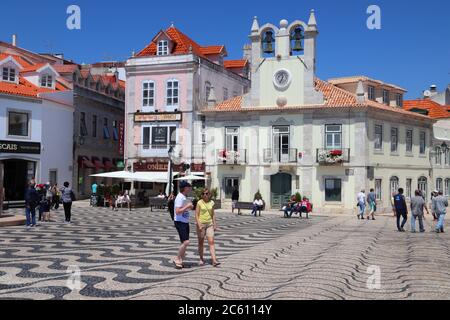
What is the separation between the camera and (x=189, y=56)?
36.5 metres

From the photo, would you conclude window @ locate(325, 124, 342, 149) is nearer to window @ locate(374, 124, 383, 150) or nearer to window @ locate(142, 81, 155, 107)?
window @ locate(374, 124, 383, 150)

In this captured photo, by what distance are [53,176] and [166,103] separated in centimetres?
893

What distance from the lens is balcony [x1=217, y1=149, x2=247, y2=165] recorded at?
34.1 m

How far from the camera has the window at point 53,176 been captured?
3544 centimetres

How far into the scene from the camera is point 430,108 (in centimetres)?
4409

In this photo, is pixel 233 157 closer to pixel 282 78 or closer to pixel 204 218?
pixel 282 78

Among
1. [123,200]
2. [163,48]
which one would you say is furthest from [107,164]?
[123,200]

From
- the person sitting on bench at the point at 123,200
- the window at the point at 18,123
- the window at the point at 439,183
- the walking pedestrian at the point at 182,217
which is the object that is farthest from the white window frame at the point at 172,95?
the walking pedestrian at the point at 182,217

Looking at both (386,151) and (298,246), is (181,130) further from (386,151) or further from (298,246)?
(298,246)

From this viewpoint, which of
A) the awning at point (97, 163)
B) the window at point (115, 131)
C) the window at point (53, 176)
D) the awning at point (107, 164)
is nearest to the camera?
the window at point (53, 176)

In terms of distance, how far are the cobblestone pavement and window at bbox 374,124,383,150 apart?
16328 millimetres

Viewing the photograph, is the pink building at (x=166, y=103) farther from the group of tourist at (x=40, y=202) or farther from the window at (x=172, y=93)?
the group of tourist at (x=40, y=202)

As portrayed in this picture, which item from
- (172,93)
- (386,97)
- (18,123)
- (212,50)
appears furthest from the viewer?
(212,50)
